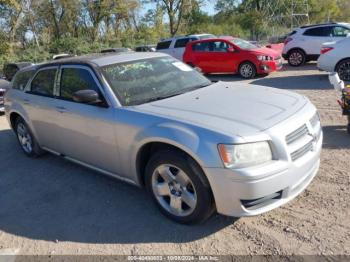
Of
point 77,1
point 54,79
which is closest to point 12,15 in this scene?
point 77,1

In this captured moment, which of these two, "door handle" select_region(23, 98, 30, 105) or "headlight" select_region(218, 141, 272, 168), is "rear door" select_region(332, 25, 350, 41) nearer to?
"door handle" select_region(23, 98, 30, 105)

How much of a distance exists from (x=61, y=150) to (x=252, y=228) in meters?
2.89

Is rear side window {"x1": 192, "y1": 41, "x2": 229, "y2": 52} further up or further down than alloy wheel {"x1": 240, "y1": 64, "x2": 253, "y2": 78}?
further up

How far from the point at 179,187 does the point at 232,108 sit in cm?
93

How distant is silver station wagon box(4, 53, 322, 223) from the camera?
3084 millimetres

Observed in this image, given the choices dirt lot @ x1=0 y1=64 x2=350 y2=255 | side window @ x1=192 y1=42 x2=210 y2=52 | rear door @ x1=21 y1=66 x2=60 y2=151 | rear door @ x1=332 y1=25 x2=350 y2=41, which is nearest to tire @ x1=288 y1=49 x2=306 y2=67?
rear door @ x1=332 y1=25 x2=350 y2=41

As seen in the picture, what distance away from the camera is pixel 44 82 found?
5305 mm

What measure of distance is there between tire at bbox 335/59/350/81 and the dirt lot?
5.69 meters

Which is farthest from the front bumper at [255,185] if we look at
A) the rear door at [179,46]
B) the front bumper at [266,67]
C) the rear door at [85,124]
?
the rear door at [179,46]

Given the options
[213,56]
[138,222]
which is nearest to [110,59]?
[138,222]

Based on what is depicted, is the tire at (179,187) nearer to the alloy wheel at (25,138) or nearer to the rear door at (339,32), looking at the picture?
the alloy wheel at (25,138)

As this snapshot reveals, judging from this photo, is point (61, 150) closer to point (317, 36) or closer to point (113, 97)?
point (113, 97)

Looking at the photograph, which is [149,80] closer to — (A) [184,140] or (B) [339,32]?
(A) [184,140]

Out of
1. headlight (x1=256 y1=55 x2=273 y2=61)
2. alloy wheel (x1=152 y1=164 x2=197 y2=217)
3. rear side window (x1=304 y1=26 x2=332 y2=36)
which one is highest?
rear side window (x1=304 y1=26 x2=332 y2=36)
